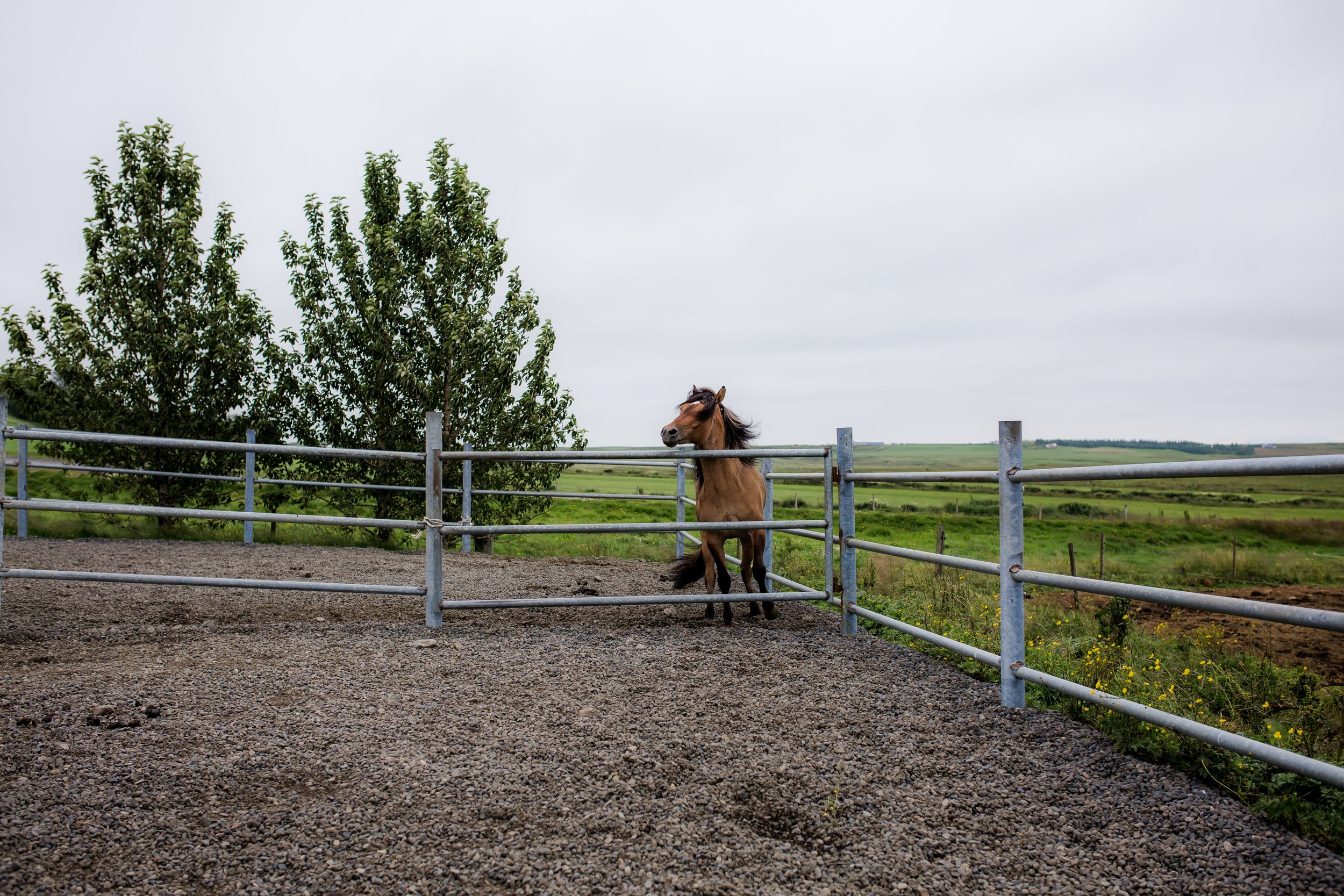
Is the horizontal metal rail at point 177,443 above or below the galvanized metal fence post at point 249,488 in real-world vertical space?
above

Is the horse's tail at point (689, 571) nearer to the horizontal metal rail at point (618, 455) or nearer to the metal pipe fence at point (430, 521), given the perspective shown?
the metal pipe fence at point (430, 521)

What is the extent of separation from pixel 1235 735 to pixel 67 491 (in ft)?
55.6

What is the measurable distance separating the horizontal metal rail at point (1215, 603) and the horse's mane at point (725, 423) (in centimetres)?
281

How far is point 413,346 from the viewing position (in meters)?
11.5

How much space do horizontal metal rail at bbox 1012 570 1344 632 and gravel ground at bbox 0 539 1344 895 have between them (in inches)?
23.9

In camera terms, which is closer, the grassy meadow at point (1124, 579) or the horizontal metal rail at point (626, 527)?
the grassy meadow at point (1124, 579)

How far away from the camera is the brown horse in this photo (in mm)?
5281

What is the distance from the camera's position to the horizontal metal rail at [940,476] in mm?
3373

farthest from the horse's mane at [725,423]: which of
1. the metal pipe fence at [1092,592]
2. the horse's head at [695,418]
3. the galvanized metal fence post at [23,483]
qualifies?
the galvanized metal fence post at [23,483]

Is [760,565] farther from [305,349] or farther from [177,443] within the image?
[305,349]

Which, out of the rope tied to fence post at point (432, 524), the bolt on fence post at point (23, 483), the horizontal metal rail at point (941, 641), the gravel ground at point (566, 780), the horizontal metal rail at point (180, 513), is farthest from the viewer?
the bolt on fence post at point (23, 483)

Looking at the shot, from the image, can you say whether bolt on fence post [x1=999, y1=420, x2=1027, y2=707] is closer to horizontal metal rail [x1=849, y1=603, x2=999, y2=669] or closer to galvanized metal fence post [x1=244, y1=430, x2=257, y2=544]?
horizontal metal rail [x1=849, y1=603, x2=999, y2=669]

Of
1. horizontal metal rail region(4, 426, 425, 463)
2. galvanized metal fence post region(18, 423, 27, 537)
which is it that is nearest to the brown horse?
horizontal metal rail region(4, 426, 425, 463)

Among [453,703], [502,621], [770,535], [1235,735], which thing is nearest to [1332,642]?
[770,535]
